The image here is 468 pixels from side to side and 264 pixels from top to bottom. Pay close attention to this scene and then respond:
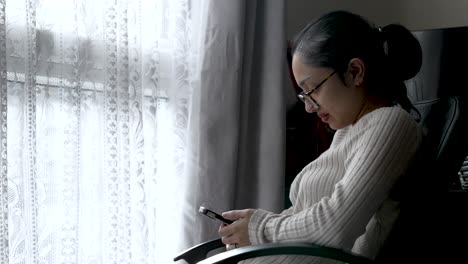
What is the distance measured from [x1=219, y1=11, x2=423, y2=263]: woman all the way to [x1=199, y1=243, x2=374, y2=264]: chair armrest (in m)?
0.05

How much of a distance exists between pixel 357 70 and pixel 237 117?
858 mm

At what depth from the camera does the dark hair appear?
130 centimetres

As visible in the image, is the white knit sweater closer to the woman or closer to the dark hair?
the woman

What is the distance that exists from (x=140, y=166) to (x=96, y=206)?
187 millimetres

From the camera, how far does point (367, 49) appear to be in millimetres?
1314

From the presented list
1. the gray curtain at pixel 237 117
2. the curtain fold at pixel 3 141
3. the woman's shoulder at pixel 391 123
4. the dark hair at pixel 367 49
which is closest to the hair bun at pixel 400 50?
the dark hair at pixel 367 49

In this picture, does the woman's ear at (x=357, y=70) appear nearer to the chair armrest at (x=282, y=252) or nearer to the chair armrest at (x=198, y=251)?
the chair armrest at (x=282, y=252)

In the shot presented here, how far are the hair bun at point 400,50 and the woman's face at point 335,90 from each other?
0.28 ft

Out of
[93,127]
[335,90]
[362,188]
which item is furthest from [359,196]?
[93,127]

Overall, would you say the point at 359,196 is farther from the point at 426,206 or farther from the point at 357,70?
the point at 357,70

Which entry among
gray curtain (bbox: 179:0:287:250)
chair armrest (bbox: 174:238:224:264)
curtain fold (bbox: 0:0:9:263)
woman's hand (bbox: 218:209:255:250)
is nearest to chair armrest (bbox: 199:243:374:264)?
woman's hand (bbox: 218:209:255:250)

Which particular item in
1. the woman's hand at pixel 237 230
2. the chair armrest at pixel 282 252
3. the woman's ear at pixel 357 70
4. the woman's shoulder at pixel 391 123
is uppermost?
the woman's ear at pixel 357 70

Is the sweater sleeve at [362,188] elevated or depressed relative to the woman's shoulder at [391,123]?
depressed

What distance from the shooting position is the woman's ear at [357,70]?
4.25 feet
